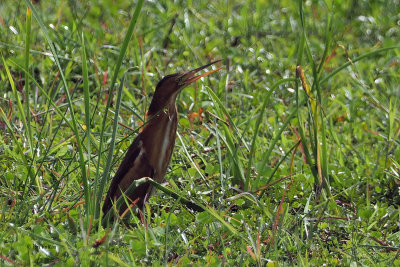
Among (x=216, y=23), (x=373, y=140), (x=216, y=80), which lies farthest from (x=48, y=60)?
(x=373, y=140)

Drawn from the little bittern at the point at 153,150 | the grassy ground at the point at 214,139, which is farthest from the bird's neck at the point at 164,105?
the grassy ground at the point at 214,139

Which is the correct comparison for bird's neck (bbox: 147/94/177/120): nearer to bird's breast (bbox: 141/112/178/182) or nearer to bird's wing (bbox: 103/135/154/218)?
bird's breast (bbox: 141/112/178/182)

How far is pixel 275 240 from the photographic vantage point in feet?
10.0

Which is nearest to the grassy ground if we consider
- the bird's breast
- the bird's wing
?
the bird's wing

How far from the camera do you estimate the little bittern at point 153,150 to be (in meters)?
3.45

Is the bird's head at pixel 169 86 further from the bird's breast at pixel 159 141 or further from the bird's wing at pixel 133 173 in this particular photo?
the bird's wing at pixel 133 173

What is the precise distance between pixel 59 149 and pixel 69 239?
1.13 meters

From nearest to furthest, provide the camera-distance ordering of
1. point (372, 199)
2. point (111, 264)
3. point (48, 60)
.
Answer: point (111, 264)
point (372, 199)
point (48, 60)

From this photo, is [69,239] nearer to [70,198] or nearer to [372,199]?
[70,198]

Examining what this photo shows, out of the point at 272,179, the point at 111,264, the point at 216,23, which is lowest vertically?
the point at 111,264

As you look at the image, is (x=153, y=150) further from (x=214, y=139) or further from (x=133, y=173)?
(x=214, y=139)

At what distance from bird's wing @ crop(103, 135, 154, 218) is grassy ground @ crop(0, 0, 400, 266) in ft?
0.24

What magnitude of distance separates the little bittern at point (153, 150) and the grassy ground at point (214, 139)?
9 centimetres

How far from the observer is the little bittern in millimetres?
3453
